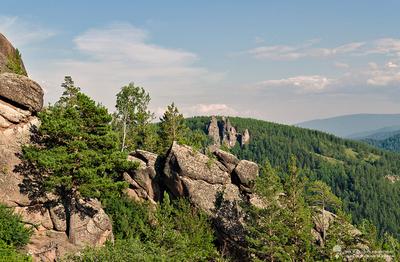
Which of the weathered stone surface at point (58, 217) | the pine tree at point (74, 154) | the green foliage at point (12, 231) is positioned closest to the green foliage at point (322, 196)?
the pine tree at point (74, 154)

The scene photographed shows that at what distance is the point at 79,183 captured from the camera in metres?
36.6

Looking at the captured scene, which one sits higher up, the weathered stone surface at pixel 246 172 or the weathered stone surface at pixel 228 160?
the weathered stone surface at pixel 228 160

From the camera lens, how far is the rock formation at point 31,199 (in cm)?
3750

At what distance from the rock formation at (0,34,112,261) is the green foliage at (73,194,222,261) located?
256 centimetres

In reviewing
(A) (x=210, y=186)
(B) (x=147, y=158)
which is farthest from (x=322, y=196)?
(B) (x=147, y=158)

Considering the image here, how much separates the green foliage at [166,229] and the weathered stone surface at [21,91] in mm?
13674

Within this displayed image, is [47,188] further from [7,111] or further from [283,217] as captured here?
[283,217]

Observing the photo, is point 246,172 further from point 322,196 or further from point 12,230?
point 12,230

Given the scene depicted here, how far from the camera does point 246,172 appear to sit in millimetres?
51562

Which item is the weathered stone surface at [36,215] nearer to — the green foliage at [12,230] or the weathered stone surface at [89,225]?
the weathered stone surface at [89,225]

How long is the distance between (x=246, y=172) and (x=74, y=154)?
24348 millimetres

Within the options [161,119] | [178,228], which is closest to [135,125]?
[161,119]

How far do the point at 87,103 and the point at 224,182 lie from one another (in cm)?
2172

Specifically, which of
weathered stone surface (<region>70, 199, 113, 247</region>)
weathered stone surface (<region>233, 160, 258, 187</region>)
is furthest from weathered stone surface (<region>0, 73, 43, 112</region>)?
weathered stone surface (<region>233, 160, 258, 187</region>)
